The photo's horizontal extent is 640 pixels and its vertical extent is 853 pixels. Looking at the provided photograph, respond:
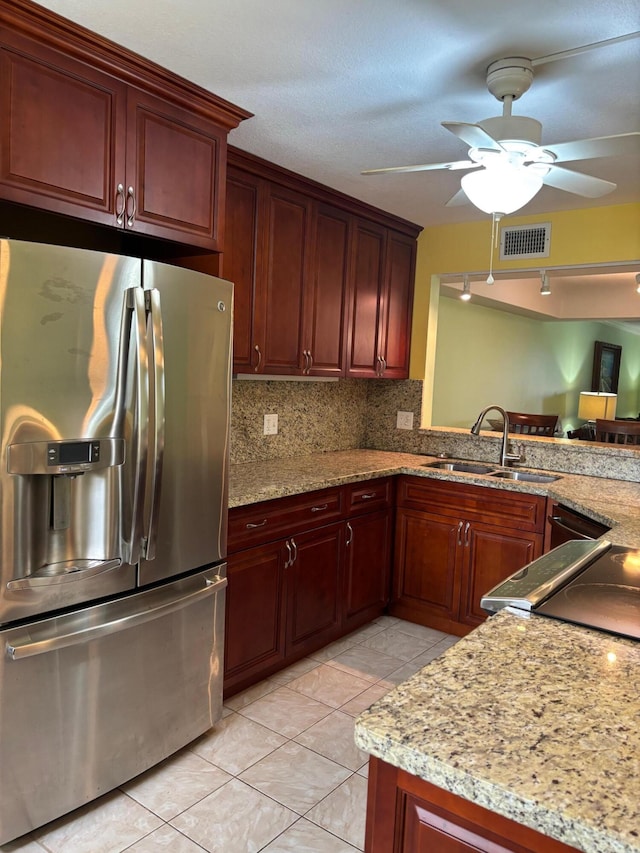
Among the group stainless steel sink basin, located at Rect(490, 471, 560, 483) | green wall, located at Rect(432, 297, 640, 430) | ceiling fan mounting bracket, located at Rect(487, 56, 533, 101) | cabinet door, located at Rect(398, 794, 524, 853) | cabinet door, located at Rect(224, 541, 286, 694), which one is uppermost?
ceiling fan mounting bracket, located at Rect(487, 56, 533, 101)

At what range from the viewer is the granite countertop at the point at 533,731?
2.58 ft

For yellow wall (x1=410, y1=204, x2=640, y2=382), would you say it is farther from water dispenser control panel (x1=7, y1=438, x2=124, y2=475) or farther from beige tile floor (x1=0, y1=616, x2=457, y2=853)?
water dispenser control panel (x1=7, y1=438, x2=124, y2=475)

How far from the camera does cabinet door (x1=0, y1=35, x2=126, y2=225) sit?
175 cm

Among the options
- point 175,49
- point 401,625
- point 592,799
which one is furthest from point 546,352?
point 592,799

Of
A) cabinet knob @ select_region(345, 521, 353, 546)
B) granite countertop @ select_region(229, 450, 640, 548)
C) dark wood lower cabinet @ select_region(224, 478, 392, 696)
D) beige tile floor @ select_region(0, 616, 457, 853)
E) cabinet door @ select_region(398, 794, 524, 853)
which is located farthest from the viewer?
cabinet knob @ select_region(345, 521, 353, 546)

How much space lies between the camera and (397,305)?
3.96 metres

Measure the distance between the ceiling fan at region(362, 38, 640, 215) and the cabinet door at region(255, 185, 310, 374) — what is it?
3.86 feet

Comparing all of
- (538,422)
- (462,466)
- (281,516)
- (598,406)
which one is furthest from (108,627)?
(598,406)

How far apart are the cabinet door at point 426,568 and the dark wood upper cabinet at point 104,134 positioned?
189 cm

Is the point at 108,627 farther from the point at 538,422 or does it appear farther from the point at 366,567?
the point at 538,422

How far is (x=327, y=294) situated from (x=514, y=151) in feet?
5.52

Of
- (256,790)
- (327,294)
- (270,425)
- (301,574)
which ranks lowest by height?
(256,790)

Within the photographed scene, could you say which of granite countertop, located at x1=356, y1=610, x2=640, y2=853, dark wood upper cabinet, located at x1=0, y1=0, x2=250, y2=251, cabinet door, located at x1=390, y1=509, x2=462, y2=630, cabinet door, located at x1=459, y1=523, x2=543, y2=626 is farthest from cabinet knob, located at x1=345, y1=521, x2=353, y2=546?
granite countertop, located at x1=356, y1=610, x2=640, y2=853

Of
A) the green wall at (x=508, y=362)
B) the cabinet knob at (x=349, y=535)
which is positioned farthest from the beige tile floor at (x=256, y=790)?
the green wall at (x=508, y=362)
